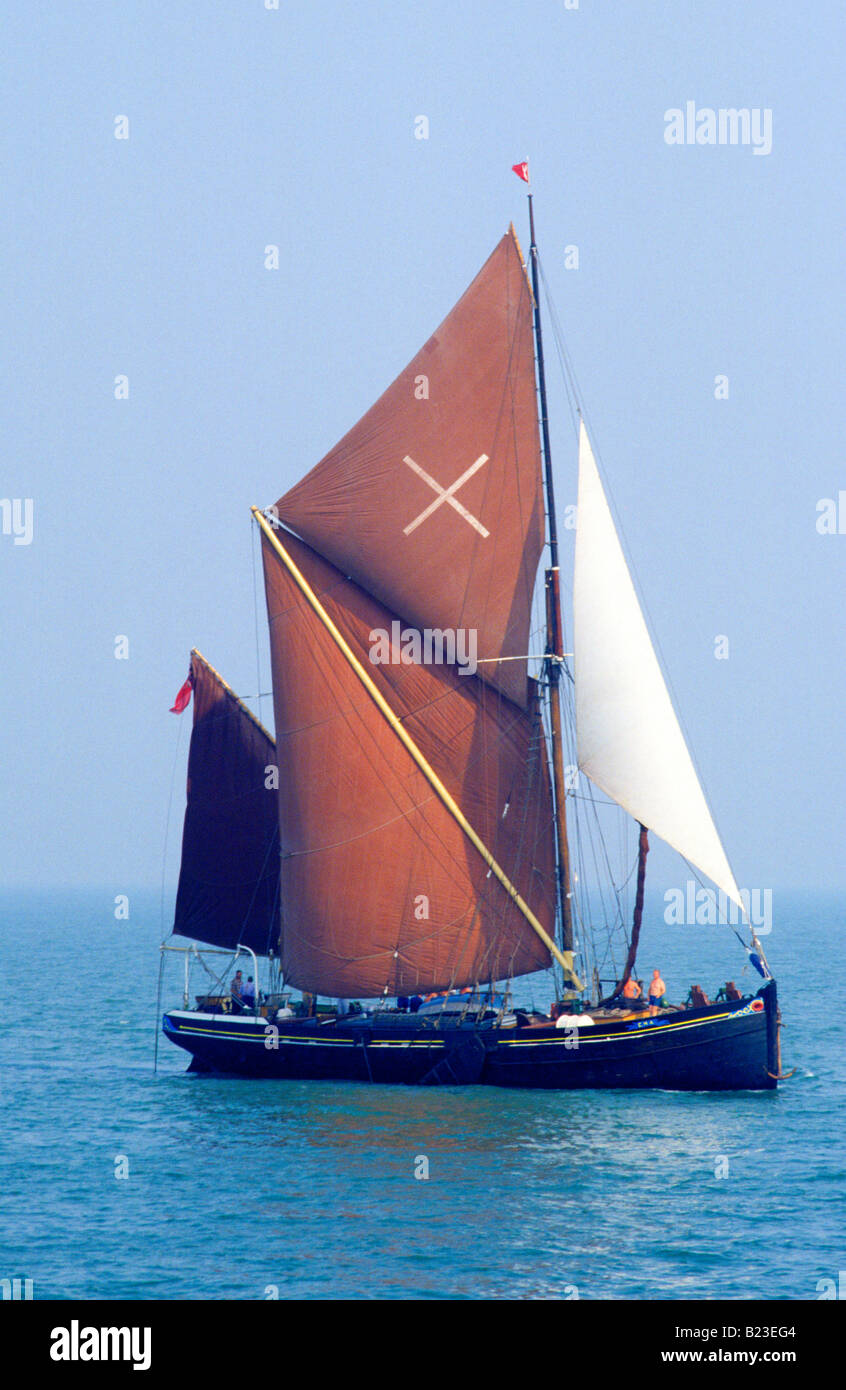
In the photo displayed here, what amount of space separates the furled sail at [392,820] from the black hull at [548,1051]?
1.80 metres

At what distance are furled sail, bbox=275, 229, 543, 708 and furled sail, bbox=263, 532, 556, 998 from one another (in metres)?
1.20

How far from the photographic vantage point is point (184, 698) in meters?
51.3

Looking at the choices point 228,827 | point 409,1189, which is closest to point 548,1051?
point 409,1189

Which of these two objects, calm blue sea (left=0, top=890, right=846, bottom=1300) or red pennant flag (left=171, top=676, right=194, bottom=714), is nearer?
calm blue sea (left=0, top=890, right=846, bottom=1300)

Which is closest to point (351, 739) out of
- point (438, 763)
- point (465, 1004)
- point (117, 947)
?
point (438, 763)

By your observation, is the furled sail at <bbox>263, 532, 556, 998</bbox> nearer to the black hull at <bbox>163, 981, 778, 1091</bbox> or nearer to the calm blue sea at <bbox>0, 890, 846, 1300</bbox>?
the black hull at <bbox>163, 981, 778, 1091</bbox>

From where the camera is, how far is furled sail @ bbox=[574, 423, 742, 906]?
45.2m

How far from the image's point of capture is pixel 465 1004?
156ft

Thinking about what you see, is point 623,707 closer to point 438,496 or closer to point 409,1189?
point 438,496

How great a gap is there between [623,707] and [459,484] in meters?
8.13

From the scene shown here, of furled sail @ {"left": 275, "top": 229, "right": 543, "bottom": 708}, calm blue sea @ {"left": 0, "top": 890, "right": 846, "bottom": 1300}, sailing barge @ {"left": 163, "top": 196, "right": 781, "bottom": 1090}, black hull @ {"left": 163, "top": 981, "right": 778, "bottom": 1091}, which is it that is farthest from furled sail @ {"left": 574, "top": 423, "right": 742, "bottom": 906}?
calm blue sea @ {"left": 0, "top": 890, "right": 846, "bottom": 1300}
